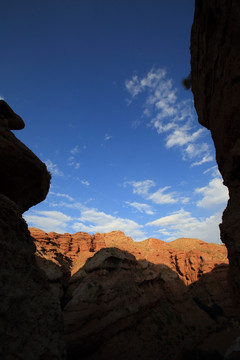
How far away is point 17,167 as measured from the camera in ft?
35.9

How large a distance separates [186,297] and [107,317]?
2105 centimetres

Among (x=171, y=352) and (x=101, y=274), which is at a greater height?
(x=101, y=274)

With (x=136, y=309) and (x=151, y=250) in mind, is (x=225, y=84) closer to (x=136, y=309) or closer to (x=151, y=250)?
(x=136, y=309)

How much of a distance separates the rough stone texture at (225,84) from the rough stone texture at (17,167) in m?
10.5

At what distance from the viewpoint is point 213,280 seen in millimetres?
38688

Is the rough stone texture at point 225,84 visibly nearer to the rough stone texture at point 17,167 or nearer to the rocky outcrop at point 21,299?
the rocky outcrop at point 21,299

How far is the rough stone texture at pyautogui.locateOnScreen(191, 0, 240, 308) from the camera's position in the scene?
677cm

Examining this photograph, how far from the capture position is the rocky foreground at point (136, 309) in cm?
1893

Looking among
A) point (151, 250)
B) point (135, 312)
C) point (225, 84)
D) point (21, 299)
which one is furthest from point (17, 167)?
point (151, 250)

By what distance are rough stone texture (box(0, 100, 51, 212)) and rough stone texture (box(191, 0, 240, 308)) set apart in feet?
34.5

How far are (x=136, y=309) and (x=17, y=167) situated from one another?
24747 mm

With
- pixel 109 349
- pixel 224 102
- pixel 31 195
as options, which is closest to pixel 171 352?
pixel 109 349

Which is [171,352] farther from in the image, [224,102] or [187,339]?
[224,102]

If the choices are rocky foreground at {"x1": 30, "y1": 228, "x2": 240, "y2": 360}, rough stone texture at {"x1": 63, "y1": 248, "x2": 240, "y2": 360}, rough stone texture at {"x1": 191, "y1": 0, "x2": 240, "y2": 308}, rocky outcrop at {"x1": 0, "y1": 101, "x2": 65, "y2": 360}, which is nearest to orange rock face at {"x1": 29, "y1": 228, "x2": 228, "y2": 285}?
rocky foreground at {"x1": 30, "y1": 228, "x2": 240, "y2": 360}
